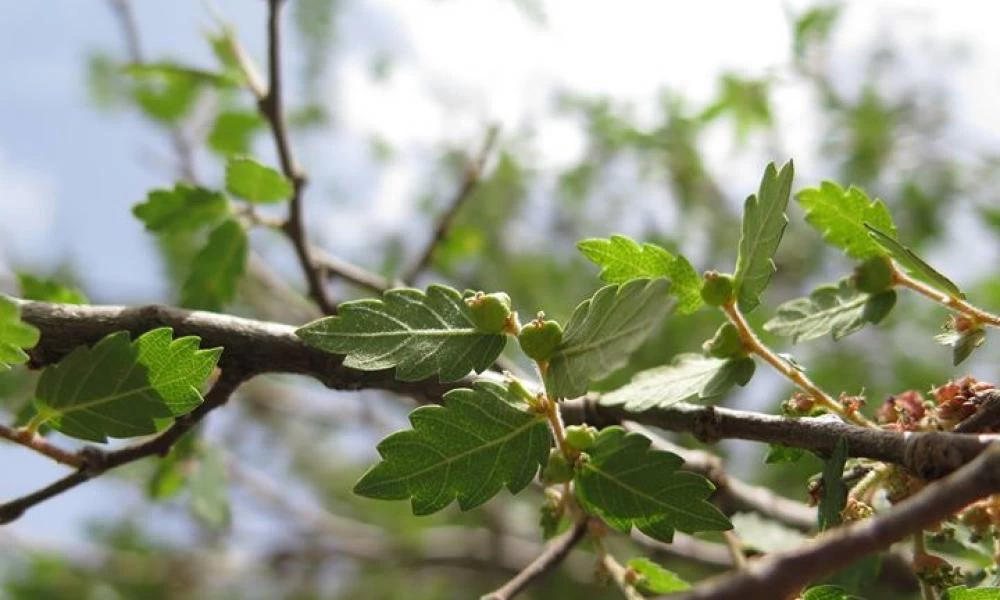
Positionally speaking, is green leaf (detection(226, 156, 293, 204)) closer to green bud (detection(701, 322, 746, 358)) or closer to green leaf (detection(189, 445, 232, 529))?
green leaf (detection(189, 445, 232, 529))

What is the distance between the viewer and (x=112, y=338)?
105 cm

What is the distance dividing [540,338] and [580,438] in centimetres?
12

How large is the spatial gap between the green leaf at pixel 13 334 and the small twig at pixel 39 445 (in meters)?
0.12

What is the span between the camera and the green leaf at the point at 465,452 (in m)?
1.02

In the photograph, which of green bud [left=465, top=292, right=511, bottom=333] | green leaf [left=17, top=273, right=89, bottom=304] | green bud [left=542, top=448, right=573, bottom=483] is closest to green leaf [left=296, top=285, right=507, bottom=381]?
green bud [left=465, top=292, right=511, bottom=333]

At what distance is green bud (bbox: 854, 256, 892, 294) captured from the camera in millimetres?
1153

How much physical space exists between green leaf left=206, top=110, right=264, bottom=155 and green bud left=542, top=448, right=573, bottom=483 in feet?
6.01

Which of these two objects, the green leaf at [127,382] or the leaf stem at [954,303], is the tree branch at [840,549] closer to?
the leaf stem at [954,303]

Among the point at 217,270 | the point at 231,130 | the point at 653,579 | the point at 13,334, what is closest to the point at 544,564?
the point at 653,579

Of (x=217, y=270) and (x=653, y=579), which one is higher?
(x=217, y=270)

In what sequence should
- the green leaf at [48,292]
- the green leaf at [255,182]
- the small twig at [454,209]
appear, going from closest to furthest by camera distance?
the green leaf at [48,292]
the green leaf at [255,182]
the small twig at [454,209]

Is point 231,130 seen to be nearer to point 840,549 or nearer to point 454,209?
Result: point 454,209

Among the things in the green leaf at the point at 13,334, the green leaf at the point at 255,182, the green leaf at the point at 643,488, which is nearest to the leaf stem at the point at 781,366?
the green leaf at the point at 643,488

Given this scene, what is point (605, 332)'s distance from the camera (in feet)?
3.14
